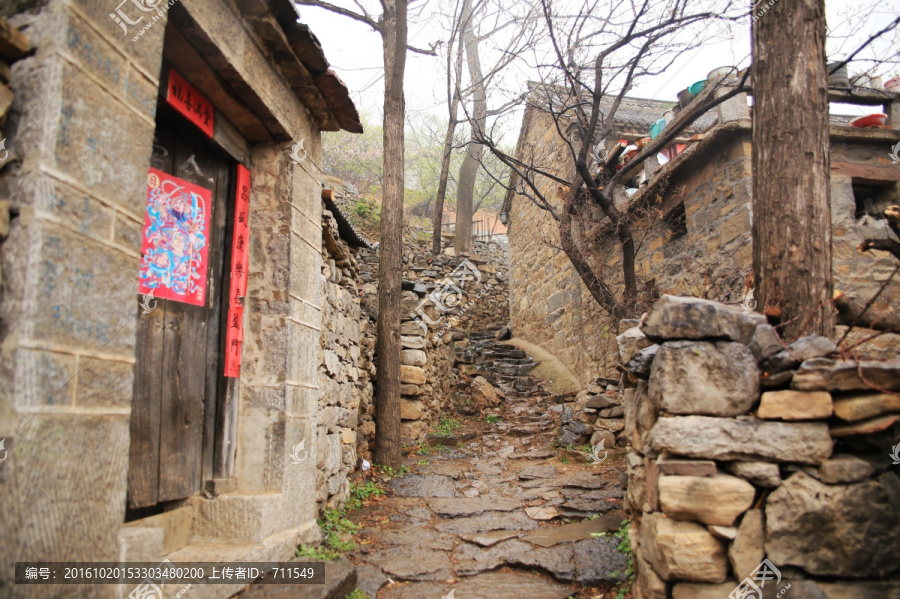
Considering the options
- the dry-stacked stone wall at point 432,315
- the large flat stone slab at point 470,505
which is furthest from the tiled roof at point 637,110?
the large flat stone slab at point 470,505

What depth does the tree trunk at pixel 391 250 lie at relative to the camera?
5.21 meters

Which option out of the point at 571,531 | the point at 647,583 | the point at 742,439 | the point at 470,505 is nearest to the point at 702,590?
the point at 647,583

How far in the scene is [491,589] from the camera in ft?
9.36

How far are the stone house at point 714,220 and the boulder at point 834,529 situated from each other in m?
1.66

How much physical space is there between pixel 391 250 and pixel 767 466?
414cm

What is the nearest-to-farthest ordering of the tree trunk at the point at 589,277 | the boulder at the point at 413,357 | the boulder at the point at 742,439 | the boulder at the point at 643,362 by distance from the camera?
the boulder at the point at 742,439
the boulder at the point at 643,362
the tree trunk at the point at 589,277
the boulder at the point at 413,357

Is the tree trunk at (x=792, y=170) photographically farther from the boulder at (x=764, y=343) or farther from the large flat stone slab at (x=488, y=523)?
the large flat stone slab at (x=488, y=523)

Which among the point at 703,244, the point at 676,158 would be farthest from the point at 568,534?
the point at 676,158

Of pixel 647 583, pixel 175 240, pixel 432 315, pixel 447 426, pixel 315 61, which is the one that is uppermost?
pixel 315 61

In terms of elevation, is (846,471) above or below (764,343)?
below

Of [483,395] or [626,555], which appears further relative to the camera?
[483,395]

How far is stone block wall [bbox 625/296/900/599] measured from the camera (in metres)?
1.95

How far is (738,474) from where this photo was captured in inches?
82.4

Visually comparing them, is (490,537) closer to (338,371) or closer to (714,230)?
(338,371)
